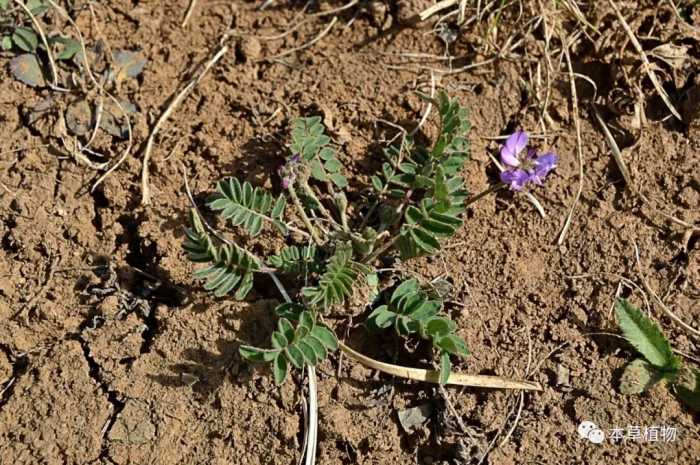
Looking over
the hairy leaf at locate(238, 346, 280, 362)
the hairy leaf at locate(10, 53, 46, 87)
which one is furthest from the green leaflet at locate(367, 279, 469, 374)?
the hairy leaf at locate(10, 53, 46, 87)

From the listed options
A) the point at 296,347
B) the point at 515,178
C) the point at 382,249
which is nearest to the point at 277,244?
the point at 382,249

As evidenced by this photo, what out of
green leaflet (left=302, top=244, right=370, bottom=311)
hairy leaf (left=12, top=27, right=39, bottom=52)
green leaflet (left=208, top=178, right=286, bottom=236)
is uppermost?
hairy leaf (left=12, top=27, right=39, bottom=52)

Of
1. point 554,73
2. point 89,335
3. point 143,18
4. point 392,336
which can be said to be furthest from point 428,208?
point 143,18

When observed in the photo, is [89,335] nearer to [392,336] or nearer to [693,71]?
[392,336]

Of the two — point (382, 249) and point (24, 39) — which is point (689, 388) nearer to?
point (382, 249)

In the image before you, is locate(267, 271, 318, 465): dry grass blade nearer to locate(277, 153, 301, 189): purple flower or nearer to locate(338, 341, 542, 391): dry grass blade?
locate(338, 341, 542, 391): dry grass blade

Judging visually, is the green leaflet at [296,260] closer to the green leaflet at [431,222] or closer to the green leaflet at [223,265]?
the green leaflet at [223,265]

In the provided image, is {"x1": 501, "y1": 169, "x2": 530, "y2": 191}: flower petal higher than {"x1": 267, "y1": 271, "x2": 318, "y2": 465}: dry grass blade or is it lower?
higher

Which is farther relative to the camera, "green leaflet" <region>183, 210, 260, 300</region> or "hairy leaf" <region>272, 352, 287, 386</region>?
"green leaflet" <region>183, 210, 260, 300</region>
